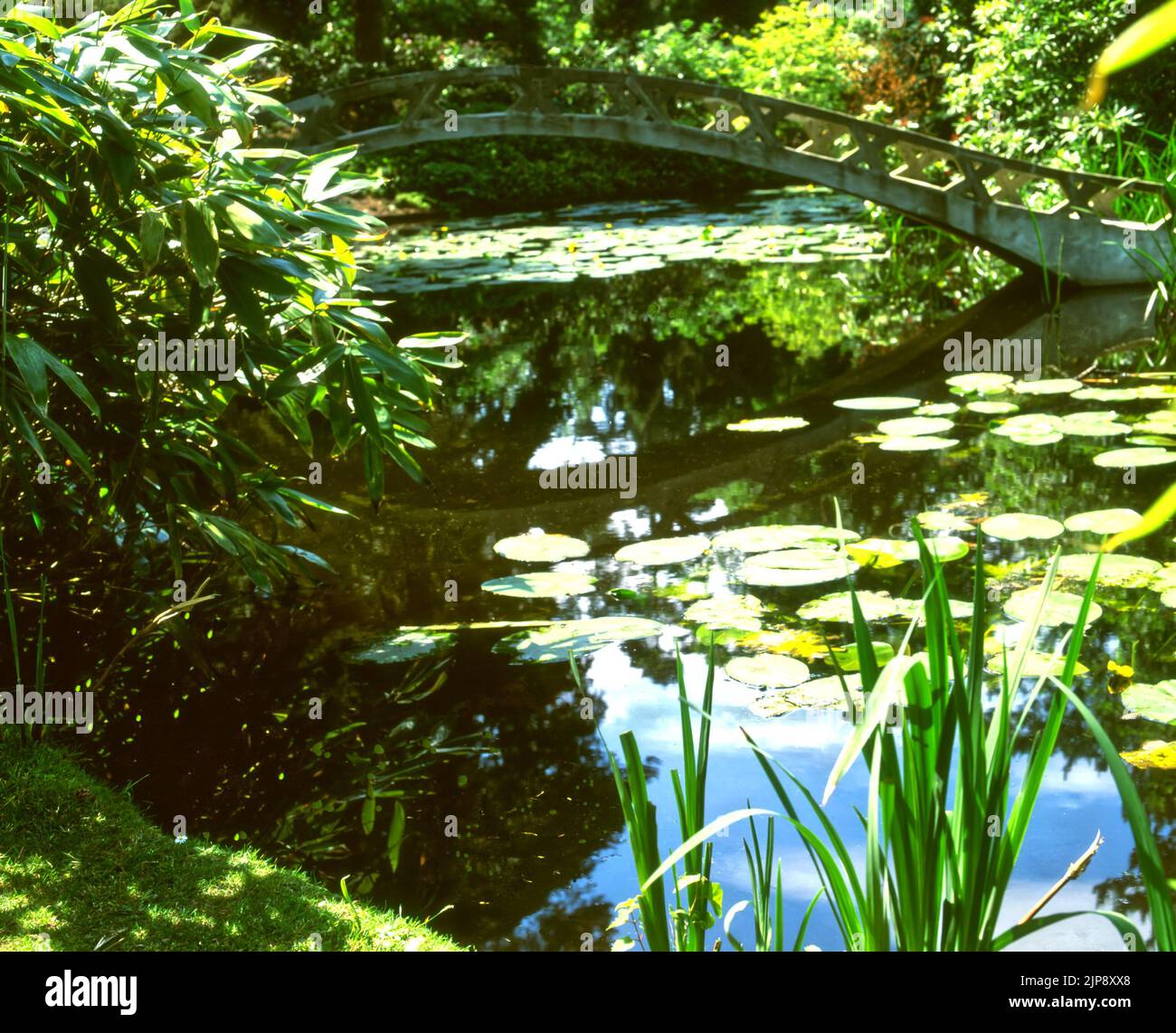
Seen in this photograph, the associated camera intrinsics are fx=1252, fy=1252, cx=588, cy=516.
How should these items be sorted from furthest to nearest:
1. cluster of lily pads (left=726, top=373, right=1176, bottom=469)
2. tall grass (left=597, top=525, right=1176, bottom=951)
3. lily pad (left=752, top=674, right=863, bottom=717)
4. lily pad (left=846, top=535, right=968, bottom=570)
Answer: cluster of lily pads (left=726, top=373, right=1176, bottom=469)
lily pad (left=846, top=535, right=968, bottom=570)
lily pad (left=752, top=674, right=863, bottom=717)
tall grass (left=597, top=525, right=1176, bottom=951)

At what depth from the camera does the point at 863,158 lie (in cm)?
1132

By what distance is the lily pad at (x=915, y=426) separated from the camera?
674 centimetres

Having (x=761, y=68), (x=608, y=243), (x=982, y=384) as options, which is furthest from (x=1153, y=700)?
(x=761, y=68)

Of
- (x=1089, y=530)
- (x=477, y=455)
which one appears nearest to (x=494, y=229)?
(x=477, y=455)

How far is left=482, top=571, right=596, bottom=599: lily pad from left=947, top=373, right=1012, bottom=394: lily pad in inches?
143

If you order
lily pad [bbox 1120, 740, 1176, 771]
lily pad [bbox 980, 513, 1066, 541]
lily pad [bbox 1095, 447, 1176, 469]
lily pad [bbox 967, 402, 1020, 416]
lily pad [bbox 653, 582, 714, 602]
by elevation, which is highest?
lily pad [bbox 967, 402, 1020, 416]

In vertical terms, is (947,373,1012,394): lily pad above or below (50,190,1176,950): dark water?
above

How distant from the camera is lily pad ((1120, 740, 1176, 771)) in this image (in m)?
3.38

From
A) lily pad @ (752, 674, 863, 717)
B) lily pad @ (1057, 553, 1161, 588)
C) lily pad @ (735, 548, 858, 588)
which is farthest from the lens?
lily pad @ (735, 548, 858, 588)

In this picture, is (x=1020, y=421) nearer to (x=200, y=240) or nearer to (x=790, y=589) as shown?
(x=790, y=589)

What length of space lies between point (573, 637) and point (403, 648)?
1.99 ft

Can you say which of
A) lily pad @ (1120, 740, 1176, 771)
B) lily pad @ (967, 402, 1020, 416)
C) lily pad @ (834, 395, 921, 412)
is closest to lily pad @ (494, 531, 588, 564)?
lily pad @ (1120, 740, 1176, 771)

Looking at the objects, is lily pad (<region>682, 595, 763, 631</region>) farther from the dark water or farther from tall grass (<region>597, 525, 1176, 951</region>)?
tall grass (<region>597, 525, 1176, 951</region>)
